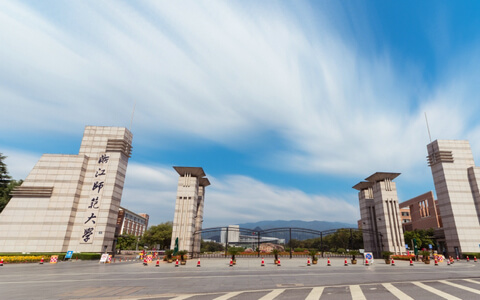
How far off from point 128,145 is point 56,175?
953cm

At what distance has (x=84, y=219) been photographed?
3191 centimetres

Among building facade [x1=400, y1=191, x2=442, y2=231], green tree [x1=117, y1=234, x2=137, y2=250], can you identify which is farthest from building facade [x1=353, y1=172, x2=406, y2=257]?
green tree [x1=117, y1=234, x2=137, y2=250]

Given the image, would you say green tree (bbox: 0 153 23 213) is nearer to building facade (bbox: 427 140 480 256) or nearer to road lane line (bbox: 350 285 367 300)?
road lane line (bbox: 350 285 367 300)

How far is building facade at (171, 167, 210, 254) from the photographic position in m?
32.3

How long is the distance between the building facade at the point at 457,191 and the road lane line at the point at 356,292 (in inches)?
1314

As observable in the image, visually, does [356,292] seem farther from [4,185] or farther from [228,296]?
[4,185]

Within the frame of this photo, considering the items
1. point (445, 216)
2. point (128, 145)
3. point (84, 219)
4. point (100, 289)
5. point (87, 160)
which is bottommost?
point (100, 289)

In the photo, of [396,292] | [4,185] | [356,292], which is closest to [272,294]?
[356,292]

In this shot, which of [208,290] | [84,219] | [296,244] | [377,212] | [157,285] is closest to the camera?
[208,290]

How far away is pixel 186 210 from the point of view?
109 feet

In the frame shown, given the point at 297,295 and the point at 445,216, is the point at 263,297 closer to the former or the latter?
the point at 297,295

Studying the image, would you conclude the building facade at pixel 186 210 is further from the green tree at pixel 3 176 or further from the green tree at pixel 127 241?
the green tree at pixel 127 241

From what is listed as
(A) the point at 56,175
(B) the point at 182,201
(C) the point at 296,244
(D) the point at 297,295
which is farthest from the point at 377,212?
(C) the point at 296,244

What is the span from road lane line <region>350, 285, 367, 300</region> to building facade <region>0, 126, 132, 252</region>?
2992cm
